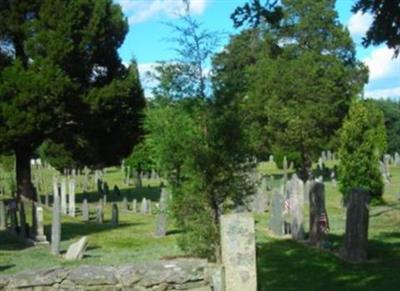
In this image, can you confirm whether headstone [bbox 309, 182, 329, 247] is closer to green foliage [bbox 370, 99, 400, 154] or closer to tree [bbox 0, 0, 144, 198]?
tree [bbox 0, 0, 144, 198]

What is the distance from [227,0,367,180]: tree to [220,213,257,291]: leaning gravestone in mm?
30355

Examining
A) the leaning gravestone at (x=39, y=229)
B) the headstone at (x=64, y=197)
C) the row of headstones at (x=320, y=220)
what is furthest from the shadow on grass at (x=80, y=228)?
the row of headstones at (x=320, y=220)

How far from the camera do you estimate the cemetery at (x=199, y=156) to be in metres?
10.1

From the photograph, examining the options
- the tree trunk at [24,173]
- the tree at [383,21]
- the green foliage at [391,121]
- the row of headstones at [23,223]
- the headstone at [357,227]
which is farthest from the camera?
the green foliage at [391,121]

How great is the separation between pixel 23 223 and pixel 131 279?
13.9m

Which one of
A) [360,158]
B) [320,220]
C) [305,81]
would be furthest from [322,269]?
[305,81]

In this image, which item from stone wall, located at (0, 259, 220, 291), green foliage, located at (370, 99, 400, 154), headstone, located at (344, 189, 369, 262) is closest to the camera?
stone wall, located at (0, 259, 220, 291)

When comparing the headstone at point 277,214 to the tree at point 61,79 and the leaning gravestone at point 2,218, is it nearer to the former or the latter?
the leaning gravestone at point 2,218

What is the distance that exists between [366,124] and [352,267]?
15.4 m

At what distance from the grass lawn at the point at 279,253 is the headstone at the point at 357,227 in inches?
12.2

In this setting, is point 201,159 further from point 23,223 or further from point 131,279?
point 23,223

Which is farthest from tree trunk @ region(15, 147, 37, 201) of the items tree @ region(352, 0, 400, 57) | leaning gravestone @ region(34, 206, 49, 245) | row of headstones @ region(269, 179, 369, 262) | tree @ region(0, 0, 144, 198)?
tree @ region(352, 0, 400, 57)

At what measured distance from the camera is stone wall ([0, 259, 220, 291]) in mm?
9750

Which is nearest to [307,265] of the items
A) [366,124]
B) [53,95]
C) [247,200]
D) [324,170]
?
[247,200]
